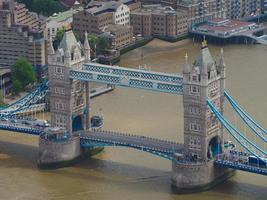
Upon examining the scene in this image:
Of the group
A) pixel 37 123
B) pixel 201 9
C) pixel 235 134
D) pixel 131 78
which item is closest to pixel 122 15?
pixel 201 9

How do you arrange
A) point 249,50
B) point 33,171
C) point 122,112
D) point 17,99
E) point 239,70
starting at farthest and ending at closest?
point 249,50 → point 239,70 → point 17,99 → point 122,112 → point 33,171

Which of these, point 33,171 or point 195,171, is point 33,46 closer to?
point 33,171

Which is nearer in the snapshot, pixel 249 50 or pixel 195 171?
pixel 195 171

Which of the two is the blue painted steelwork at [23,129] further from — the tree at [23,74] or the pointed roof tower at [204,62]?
the tree at [23,74]

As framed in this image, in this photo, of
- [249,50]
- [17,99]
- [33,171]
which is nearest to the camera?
[33,171]

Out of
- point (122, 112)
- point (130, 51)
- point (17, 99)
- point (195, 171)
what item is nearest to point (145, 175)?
point (195, 171)

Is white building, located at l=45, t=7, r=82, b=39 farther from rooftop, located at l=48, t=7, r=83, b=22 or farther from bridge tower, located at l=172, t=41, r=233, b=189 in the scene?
bridge tower, located at l=172, t=41, r=233, b=189
